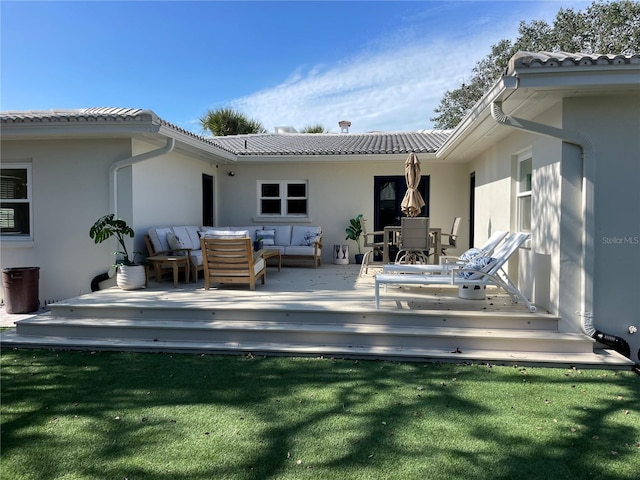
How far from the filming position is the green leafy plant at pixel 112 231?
23.4 ft

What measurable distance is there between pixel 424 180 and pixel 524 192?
510cm

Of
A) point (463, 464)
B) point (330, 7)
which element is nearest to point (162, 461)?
point (463, 464)

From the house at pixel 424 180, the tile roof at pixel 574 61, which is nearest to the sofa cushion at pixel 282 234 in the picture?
the house at pixel 424 180

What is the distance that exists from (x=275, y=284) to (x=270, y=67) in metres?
10.8

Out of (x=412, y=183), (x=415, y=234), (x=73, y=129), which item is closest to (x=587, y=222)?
(x=415, y=234)

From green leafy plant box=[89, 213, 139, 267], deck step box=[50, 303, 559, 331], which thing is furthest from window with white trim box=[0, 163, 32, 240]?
deck step box=[50, 303, 559, 331]

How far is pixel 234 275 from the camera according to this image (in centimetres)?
708

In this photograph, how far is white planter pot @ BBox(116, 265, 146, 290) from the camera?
23.5 feet

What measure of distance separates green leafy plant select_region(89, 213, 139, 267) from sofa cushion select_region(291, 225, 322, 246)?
14.6 feet

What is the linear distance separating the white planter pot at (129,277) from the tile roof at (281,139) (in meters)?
2.52

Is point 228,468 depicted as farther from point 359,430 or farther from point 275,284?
point 275,284

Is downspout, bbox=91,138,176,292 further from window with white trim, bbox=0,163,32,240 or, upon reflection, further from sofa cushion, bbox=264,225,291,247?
sofa cushion, bbox=264,225,291,247

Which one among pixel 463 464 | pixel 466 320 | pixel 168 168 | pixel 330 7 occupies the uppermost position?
pixel 330 7

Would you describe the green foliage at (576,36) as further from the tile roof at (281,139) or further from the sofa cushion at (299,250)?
the sofa cushion at (299,250)
